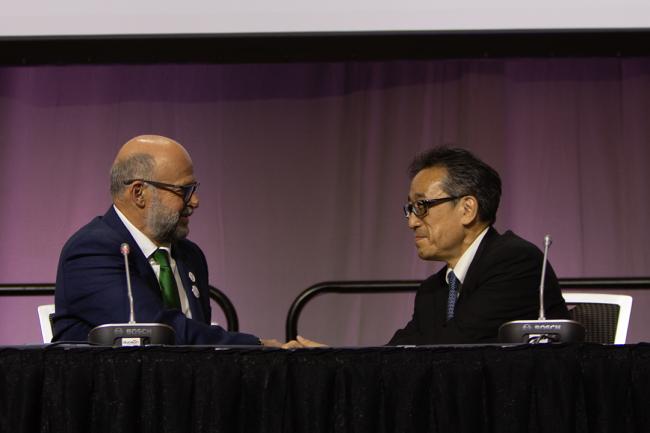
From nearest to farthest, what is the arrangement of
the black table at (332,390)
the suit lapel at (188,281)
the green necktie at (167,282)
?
the black table at (332,390), the green necktie at (167,282), the suit lapel at (188,281)

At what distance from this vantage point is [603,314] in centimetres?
328

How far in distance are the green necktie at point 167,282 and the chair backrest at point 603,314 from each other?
3.93 feet

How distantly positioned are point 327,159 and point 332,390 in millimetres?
3663

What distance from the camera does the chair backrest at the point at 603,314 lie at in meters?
3.22

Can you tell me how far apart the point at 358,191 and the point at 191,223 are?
0.88 metres

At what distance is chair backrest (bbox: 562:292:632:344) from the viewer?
322cm

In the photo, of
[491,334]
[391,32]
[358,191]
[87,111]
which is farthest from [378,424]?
[87,111]

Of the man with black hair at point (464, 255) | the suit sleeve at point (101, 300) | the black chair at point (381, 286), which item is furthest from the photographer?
the black chair at point (381, 286)

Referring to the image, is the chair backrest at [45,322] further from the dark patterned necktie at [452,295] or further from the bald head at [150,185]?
the dark patterned necktie at [452,295]

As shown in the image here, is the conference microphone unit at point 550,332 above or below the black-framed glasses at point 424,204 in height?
below

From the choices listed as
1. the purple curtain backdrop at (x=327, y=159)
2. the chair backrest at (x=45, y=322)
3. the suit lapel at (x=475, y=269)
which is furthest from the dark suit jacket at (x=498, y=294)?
the purple curtain backdrop at (x=327, y=159)

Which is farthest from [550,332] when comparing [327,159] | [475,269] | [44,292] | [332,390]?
[327,159]

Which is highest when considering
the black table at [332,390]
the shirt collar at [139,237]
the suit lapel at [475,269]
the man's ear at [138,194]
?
the man's ear at [138,194]

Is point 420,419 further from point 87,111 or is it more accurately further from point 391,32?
point 87,111
